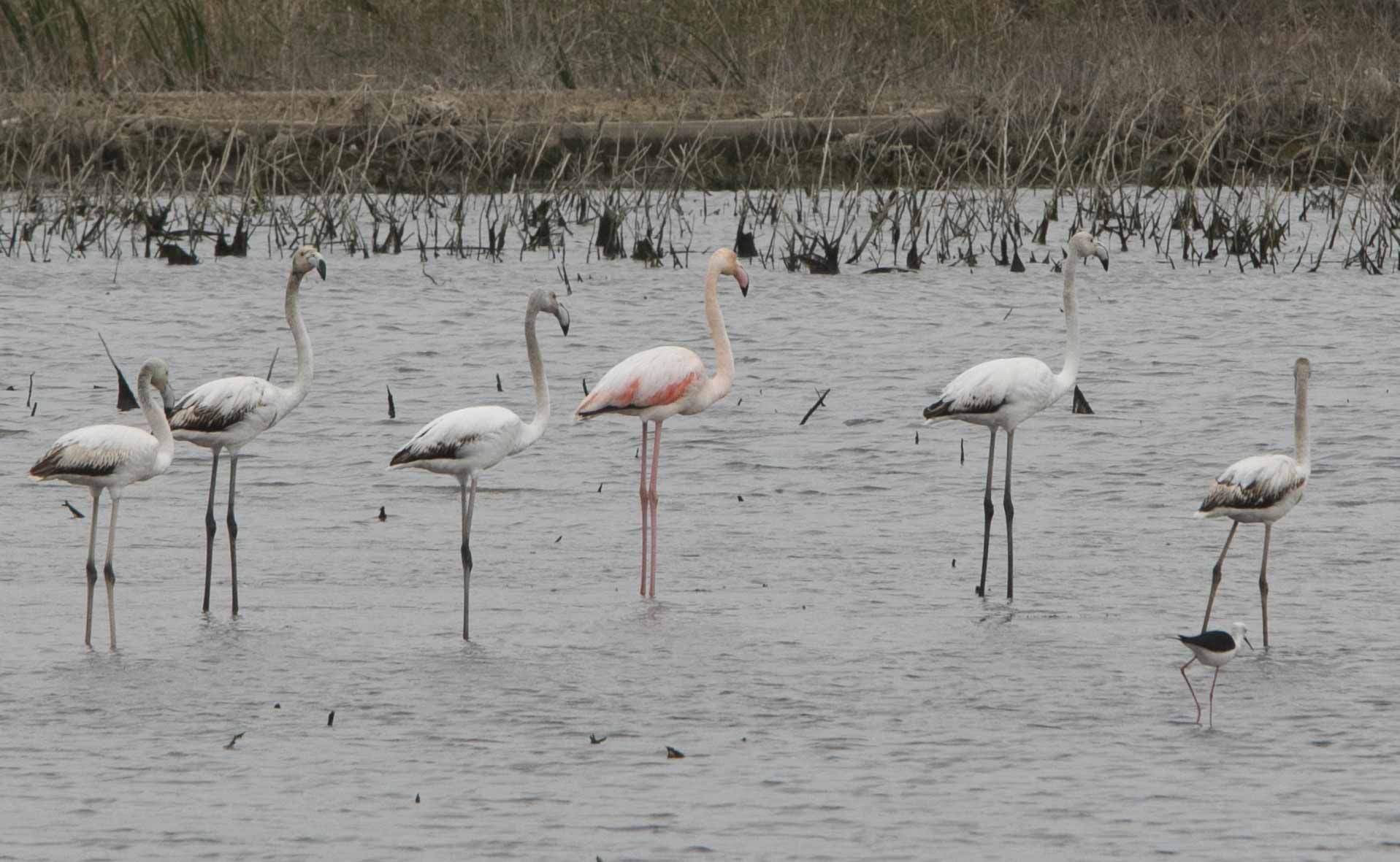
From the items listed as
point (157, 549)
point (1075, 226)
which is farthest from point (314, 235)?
point (157, 549)

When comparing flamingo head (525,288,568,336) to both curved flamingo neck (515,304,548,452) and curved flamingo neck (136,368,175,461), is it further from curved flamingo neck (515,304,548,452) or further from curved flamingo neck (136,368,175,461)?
curved flamingo neck (136,368,175,461)

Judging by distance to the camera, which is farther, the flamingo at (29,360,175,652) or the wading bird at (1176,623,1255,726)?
the flamingo at (29,360,175,652)

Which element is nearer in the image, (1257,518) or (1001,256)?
(1257,518)

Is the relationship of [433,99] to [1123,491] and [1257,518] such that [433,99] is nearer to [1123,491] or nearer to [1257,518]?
[1123,491]

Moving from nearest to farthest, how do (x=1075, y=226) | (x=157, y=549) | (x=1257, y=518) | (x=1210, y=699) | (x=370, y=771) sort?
(x=370, y=771) < (x=1210, y=699) < (x=1257, y=518) < (x=157, y=549) < (x=1075, y=226)

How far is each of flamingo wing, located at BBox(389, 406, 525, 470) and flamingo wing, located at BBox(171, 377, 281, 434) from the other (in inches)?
22.3

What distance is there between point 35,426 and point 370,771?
5546 millimetres

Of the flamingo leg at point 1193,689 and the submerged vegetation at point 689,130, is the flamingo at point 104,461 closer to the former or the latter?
Answer: the flamingo leg at point 1193,689

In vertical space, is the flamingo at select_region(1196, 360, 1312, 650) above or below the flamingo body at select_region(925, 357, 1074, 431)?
below

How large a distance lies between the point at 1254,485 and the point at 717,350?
7.81 ft

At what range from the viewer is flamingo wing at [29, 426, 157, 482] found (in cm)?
677

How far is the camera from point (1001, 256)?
1581 cm

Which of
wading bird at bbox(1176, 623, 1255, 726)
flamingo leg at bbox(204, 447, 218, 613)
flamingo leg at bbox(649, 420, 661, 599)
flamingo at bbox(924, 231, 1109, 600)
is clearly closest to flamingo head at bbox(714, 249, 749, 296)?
flamingo leg at bbox(649, 420, 661, 599)

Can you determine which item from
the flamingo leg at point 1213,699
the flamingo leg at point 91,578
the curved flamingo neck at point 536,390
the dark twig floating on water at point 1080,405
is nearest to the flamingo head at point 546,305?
the curved flamingo neck at point 536,390
